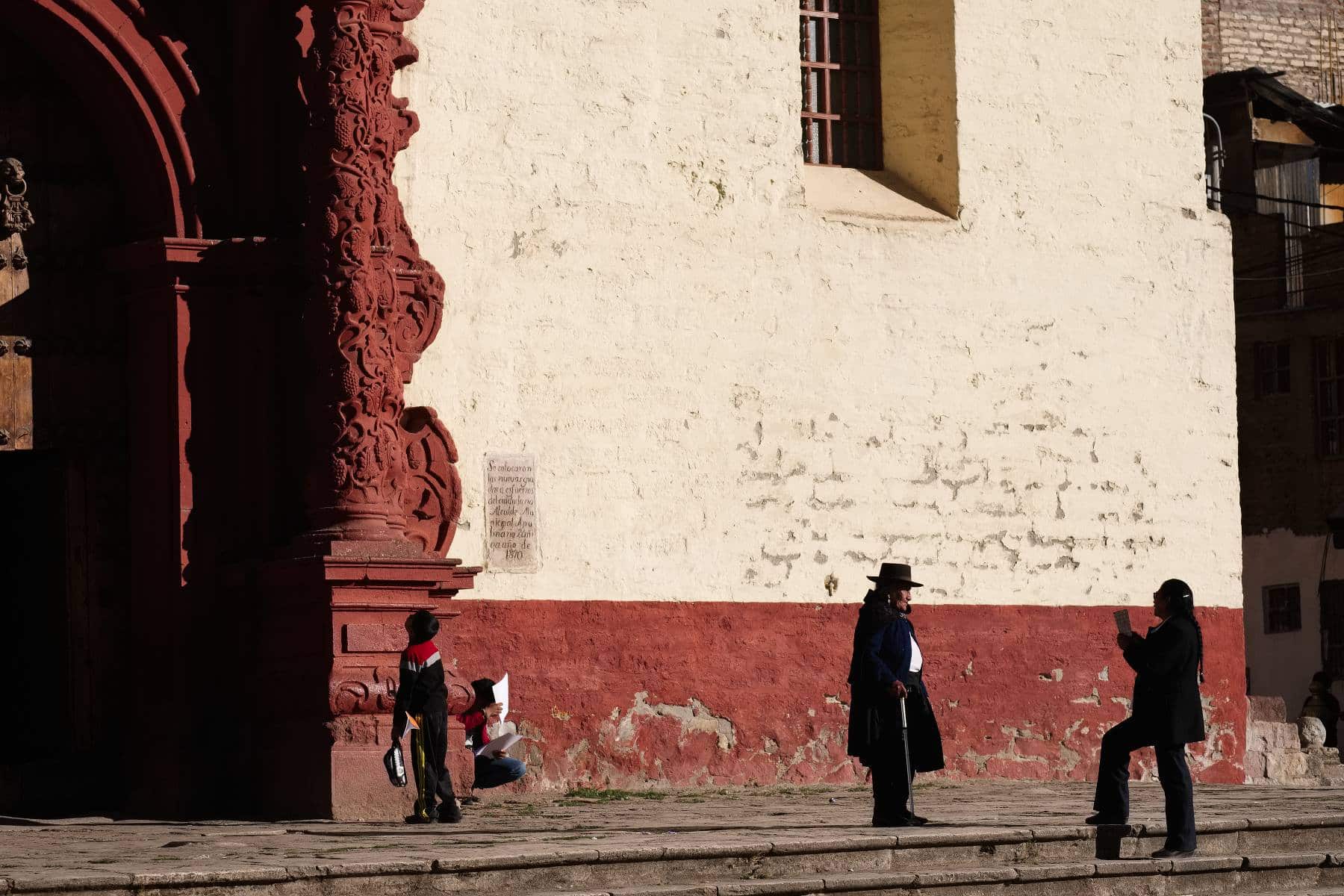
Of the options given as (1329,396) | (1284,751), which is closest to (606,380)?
(1284,751)

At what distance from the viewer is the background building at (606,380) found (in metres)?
13.6

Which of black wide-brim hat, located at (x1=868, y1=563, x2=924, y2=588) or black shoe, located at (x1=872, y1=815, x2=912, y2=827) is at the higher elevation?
black wide-brim hat, located at (x1=868, y1=563, x2=924, y2=588)

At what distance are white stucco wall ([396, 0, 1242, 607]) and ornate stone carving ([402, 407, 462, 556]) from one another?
0.91ft

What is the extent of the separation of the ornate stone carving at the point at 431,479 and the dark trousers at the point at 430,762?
2.13m

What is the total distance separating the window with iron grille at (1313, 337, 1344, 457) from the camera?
35281mm

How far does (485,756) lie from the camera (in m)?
13.6

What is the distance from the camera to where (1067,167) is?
17.4 meters

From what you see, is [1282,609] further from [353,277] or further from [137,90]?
[137,90]

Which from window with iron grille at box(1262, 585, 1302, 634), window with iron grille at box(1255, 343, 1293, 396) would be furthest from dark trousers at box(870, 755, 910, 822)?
window with iron grille at box(1255, 343, 1293, 396)

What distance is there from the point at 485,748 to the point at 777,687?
2.72 metres

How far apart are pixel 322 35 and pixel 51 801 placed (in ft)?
15.2

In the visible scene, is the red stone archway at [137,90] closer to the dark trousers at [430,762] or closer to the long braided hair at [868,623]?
the dark trousers at [430,762]

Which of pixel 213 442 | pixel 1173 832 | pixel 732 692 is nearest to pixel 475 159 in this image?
pixel 213 442

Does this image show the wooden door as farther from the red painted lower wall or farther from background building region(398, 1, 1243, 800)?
the red painted lower wall
